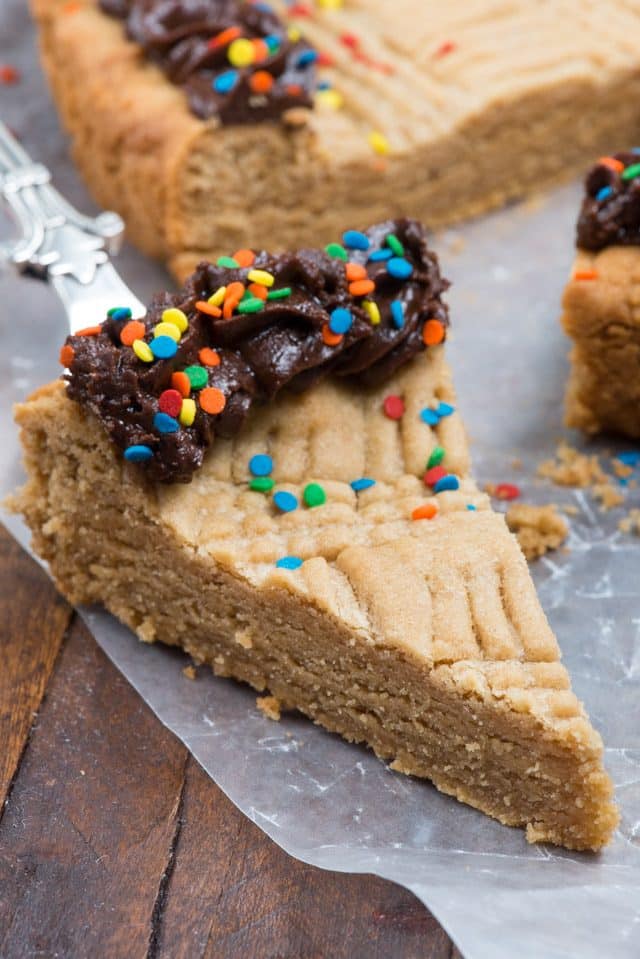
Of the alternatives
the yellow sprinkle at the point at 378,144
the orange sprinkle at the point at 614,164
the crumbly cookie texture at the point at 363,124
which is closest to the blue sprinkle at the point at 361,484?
the orange sprinkle at the point at 614,164

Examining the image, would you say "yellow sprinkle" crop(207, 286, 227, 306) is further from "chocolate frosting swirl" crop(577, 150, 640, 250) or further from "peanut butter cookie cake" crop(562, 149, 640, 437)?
"chocolate frosting swirl" crop(577, 150, 640, 250)

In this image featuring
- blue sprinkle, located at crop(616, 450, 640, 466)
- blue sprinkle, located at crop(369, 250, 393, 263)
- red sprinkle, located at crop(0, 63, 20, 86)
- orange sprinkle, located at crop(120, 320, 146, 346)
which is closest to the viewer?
orange sprinkle, located at crop(120, 320, 146, 346)

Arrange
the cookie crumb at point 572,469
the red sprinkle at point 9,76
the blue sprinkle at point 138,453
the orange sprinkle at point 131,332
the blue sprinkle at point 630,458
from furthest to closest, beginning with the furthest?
the red sprinkle at point 9,76 → the blue sprinkle at point 630,458 → the cookie crumb at point 572,469 → the orange sprinkle at point 131,332 → the blue sprinkle at point 138,453

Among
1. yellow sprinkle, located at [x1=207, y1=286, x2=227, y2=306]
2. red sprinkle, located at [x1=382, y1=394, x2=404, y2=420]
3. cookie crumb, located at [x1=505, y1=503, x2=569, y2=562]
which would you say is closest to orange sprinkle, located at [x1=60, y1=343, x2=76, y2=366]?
yellow sprinkle, located at [x1=207, y1=286, x2=227, y2=306]

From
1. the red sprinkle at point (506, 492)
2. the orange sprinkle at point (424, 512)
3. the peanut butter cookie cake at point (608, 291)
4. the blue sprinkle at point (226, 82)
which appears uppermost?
the blue sprinkle at point (226, 82)

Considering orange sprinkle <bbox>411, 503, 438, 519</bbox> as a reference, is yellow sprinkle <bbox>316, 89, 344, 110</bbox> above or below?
above

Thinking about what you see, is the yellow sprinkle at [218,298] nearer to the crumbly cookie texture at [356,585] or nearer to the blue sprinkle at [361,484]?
the crumbly cookie texture at [356,585]

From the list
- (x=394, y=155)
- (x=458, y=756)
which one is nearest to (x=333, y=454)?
(x=458, y=756)

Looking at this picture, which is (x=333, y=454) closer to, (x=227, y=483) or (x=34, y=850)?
(x=227, y=483)
